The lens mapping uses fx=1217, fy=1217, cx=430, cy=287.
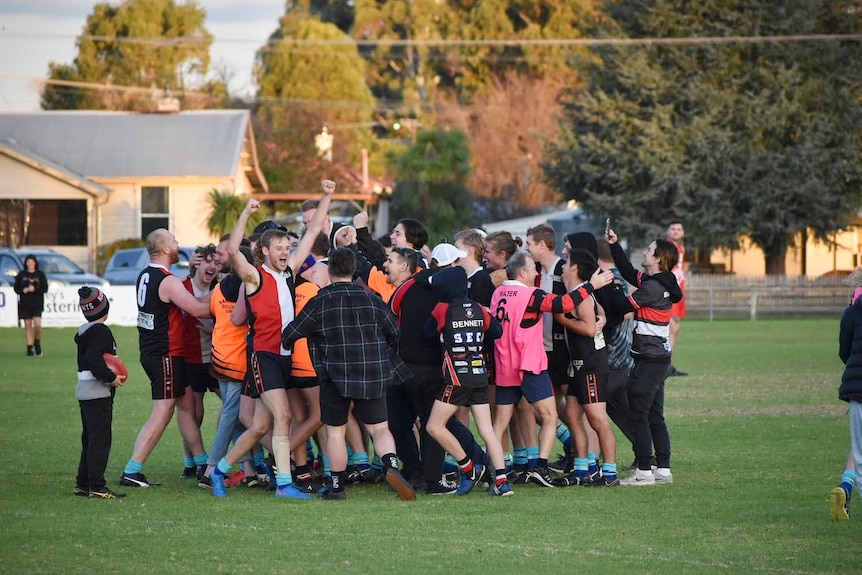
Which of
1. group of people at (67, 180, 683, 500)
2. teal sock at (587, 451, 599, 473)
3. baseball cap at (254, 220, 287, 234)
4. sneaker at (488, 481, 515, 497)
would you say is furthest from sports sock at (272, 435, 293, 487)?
teal sock at (587, 451, 599, 473)

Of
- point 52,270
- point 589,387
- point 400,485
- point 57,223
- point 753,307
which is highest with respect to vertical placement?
point 57,223

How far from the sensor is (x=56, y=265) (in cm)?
3550

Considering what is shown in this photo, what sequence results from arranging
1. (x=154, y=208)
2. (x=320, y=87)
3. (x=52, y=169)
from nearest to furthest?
(x=52, y=169), (x=154, y=208), (x=320, y=87)

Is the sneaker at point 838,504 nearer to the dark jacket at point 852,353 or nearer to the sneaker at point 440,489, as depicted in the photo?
the dark jacket at point 852,353

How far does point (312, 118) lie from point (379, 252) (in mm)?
53000

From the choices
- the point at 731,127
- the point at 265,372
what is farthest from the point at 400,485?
the point at 731,127

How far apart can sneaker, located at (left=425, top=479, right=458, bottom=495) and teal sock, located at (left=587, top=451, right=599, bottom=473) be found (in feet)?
4.00

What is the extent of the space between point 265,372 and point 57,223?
3878 cm

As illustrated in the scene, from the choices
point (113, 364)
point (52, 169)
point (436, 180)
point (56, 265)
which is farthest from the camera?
point (436, 180)

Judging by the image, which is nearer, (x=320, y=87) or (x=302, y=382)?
(x=302, y=382)

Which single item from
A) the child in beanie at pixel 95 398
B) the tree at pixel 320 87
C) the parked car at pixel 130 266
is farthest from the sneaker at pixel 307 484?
the tree at pixel 320 87

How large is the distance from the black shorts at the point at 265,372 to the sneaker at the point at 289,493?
0.79 metres

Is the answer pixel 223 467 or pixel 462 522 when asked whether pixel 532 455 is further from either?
pixel 223 467

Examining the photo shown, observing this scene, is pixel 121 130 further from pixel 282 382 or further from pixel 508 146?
pixel 282 382
